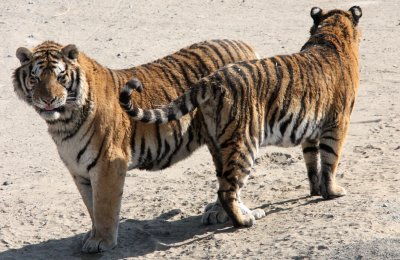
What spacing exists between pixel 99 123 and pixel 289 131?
4.34 ft

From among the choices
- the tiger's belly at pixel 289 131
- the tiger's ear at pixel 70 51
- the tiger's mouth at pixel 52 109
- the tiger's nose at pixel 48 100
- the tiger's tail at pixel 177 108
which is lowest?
the tiger's belly at pixel 289 131

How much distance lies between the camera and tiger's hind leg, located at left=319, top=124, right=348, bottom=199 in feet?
21.9

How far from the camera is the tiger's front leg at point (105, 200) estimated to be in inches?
238

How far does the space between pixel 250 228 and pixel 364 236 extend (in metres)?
0.90

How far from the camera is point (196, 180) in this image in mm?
7660

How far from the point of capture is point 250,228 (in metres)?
6.36

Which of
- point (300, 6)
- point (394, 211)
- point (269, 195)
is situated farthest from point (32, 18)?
point (394, 211)

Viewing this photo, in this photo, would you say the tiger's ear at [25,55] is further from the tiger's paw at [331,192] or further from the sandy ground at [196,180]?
the tiger's paw at [331,192]

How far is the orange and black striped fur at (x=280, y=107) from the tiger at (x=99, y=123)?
0.93ft

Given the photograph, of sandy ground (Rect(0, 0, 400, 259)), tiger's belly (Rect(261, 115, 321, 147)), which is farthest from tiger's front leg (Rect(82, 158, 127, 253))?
tiger's belly (Rect(261, 115, 321, 147))

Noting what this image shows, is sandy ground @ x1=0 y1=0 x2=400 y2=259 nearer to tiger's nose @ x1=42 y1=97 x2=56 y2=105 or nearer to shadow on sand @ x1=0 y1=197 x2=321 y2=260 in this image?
shadow on sand @ x1=0 y1=197 x2=321 y2=260

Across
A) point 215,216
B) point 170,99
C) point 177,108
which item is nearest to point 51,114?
point 177,108

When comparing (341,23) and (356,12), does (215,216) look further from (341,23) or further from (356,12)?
(356,12)

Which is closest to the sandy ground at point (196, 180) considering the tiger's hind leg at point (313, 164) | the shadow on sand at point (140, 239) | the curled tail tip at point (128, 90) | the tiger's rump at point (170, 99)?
the shadow on sand at point (140, 239)
